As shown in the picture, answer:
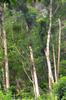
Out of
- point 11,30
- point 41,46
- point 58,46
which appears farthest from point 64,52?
point 11,30

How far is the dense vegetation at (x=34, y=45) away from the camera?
75.6ft

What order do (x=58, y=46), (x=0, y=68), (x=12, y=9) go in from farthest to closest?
(x=58, y=46) → (x=0, y=68) → (x=12, y=9)

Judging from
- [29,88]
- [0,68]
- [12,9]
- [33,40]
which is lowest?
[29,88]

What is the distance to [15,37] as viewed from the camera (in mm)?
25078

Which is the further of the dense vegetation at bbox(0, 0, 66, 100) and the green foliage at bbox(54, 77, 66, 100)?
the dense vegetation at bbox(0, 0, 66, 100)

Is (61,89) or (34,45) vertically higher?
(61,89)

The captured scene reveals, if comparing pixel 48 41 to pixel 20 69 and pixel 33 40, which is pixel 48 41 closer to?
pixel 33 40

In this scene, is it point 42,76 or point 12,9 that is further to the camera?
point 42,76

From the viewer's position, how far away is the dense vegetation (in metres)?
23.0

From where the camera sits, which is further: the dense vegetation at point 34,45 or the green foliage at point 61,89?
the dense vegetation at point 34,45

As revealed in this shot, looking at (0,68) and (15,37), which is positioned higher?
(15,37)

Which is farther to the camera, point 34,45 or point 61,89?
point 34,45

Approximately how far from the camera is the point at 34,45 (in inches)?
943

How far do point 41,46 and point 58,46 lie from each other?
2.15 meters
